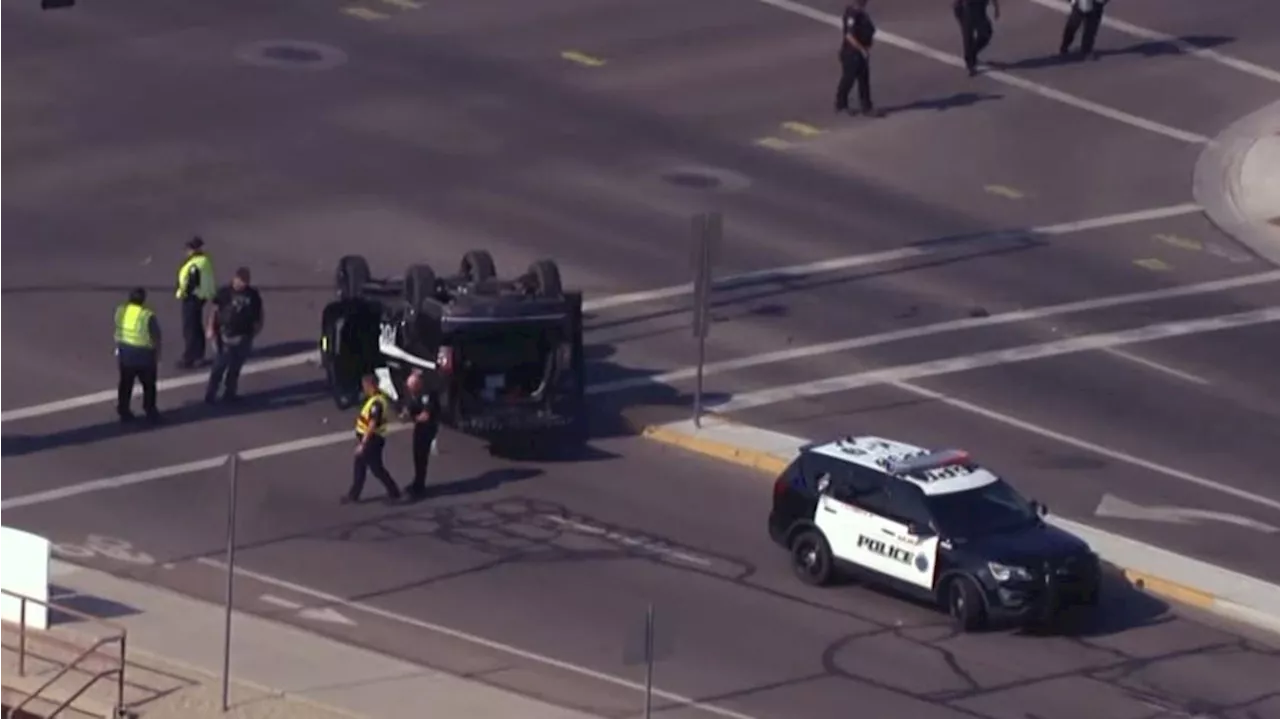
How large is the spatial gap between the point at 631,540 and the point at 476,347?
11.9ft

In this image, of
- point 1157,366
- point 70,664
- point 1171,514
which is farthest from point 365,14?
point 70,664

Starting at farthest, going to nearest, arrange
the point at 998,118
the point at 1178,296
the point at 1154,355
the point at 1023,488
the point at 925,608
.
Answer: the point at 998,118 < the point at 1178,296 < the point at 1154,355 < the point at 1023,488 < the point at 925,608

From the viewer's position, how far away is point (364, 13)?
49281 millimetres

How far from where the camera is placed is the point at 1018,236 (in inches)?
1660

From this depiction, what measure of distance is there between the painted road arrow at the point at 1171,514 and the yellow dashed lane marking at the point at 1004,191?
39.5ft

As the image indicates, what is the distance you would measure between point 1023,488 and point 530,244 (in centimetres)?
938

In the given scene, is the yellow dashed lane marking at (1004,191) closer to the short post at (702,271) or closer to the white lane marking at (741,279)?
the white lane marking at (741,279)

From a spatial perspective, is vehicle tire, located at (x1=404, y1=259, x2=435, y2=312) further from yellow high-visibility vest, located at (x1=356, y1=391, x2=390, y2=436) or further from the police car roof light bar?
the police car roof light bar

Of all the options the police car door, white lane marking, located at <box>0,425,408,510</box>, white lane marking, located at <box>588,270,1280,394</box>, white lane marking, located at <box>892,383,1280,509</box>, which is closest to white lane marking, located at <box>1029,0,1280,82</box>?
white lane marking, located at <box>588,270,1280,394</box>

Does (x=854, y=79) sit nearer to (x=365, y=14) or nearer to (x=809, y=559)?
(x=365, y=14)

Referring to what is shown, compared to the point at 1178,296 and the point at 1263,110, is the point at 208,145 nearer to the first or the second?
the point at 1178,296

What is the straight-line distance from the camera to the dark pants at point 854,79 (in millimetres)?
45906

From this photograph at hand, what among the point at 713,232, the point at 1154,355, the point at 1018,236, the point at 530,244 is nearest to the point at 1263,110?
the point at 1018,236

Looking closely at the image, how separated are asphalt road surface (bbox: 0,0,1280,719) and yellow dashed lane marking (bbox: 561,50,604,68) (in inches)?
4.1
